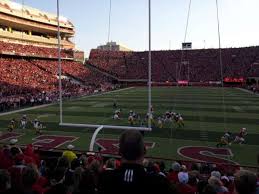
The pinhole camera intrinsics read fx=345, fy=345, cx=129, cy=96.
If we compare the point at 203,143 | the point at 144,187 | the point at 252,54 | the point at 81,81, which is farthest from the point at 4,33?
the point at 144,187

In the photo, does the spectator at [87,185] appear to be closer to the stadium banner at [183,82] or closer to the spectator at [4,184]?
the spectator at [4,184]

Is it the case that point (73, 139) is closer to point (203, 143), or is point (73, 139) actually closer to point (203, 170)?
point (203, 143)

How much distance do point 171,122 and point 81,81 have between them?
34.2 meters

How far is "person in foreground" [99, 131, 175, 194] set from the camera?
2.48 metres

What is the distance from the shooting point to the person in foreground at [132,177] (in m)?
2.48

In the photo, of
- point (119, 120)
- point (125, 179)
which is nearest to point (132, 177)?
point (125, 179)

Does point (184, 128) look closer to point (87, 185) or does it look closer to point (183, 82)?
point (87, 185)

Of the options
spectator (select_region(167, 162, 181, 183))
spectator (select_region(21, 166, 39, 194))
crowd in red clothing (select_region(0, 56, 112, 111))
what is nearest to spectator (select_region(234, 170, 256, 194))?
spectator (select_region(21, 166, 39, 194))

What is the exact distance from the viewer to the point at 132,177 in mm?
2525

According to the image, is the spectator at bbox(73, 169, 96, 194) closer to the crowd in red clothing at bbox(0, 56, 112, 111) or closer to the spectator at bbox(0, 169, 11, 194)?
the spectator at bbox(0, 169, 11, 194)

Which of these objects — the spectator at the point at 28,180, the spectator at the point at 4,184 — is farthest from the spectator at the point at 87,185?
the spectator at the point at 4,184

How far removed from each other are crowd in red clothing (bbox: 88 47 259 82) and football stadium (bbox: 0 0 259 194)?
0.68 ft

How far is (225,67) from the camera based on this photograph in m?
63.8

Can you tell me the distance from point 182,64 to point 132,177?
213 ft
